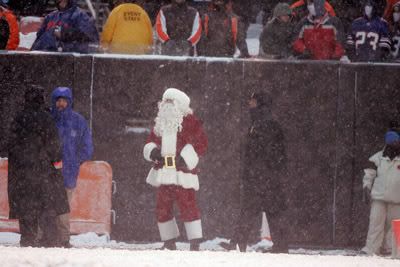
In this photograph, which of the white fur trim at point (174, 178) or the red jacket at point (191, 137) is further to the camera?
the red jacket at point (191, 137)

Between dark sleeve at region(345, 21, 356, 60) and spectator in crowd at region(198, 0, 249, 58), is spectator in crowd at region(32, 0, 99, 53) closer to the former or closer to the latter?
spectator in crowd at region(198, 0, 249, 58)

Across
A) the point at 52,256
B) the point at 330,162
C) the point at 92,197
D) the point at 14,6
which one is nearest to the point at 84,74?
the point at 92,197

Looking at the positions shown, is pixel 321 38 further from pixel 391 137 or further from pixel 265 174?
pixel 265 174

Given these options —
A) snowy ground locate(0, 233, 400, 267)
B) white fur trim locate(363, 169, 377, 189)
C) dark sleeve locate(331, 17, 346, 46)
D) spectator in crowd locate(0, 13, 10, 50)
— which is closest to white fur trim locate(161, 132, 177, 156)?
white fur trim locate(363, 169, 377, 189)

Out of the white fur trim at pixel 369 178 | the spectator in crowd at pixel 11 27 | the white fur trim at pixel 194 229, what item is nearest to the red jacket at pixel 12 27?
the spectator in crowd at pixel 11 27

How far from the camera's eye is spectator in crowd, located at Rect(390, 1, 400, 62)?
12898mm

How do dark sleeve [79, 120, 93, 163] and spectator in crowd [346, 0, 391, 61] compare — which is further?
spectator in crowd [346, 0, 391, 61]

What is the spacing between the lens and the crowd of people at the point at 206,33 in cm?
1228

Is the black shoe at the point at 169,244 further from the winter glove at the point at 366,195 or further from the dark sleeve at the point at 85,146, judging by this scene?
the winter glove at the point at 366,195

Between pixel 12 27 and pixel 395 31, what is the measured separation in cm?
484

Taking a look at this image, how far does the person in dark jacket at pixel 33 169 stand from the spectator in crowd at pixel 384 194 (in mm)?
3894

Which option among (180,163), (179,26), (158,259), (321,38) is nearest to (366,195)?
(321,38)

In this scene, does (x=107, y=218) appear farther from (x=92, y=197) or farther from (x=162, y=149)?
(x=162, y=149)

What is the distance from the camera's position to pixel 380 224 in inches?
471
